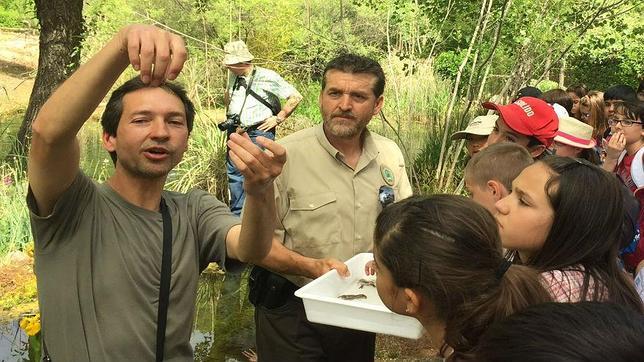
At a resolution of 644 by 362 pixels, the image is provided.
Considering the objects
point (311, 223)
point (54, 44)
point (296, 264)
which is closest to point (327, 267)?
point (296, 264)

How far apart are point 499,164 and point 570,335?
1.68 meters

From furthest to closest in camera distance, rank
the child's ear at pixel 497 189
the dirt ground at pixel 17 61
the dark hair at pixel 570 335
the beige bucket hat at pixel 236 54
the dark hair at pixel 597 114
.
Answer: the dirt ground at pixel 17 61
the beige bucket hat at pixel 236 54
the dark hair at pixel 597 114
the child's ear at pixel 497 189
the dark hair at pixel 570 335

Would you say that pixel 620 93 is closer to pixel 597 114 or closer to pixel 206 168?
pixel 597 114

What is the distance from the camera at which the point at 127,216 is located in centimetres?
206

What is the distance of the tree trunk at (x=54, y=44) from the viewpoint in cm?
809

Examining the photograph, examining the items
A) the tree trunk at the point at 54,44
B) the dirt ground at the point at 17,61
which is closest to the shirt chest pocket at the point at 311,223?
the tree trunk at the point at 54,44

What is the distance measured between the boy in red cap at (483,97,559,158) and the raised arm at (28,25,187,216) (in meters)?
2.10

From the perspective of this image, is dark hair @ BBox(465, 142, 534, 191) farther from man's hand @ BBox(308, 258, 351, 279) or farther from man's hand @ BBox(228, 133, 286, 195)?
man's hand @ BBox(228, 133, 286, 195)

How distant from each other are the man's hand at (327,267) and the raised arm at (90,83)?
125 cm

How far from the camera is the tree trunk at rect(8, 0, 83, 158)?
809 centimetres

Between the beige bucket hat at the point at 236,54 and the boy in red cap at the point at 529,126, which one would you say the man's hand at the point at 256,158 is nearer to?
the boy in red cap at the point at 529,126

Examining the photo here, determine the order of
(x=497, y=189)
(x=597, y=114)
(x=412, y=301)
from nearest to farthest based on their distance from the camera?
1. (x=412, y=301)
2. (x=497, y=189)
3. (x=597, y=114)

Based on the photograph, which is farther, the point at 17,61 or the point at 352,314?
the point at 17,61

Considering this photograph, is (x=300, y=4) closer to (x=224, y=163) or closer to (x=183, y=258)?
(x=224, y=163)
